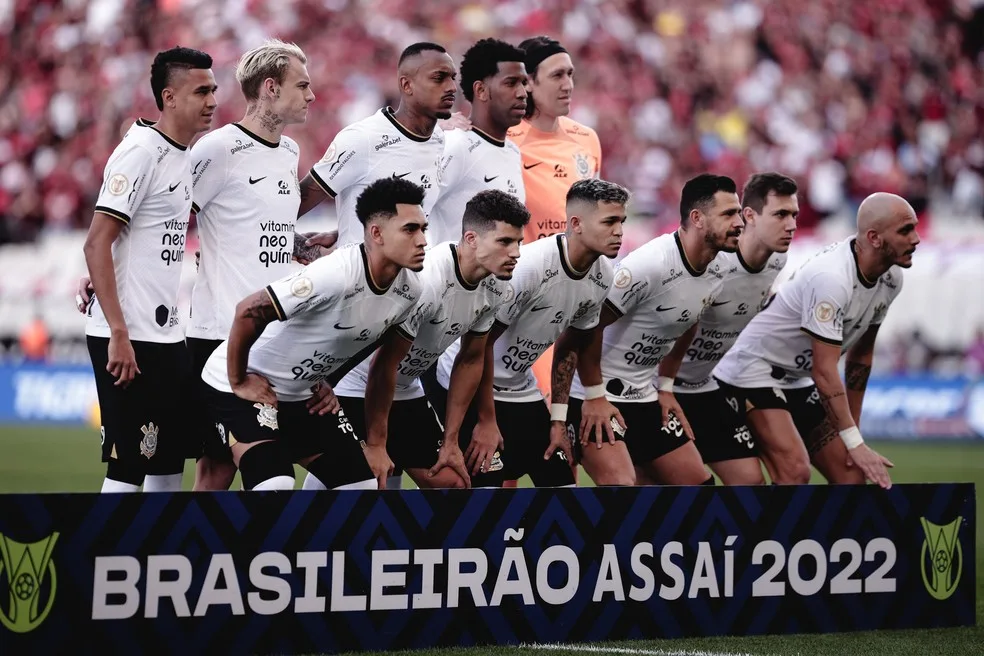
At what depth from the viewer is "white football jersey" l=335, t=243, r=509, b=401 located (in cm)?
627

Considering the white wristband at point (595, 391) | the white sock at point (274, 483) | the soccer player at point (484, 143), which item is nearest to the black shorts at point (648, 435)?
the white wristband at point (595, 391)

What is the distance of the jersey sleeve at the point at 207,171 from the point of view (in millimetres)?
6359

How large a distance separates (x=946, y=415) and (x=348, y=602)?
12783mm

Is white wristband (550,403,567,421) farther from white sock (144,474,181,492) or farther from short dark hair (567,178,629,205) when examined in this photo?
white sock (144,474,181,492)

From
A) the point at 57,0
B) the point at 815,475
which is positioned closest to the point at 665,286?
the point at 815,475

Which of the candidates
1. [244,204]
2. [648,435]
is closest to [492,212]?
[244,204]

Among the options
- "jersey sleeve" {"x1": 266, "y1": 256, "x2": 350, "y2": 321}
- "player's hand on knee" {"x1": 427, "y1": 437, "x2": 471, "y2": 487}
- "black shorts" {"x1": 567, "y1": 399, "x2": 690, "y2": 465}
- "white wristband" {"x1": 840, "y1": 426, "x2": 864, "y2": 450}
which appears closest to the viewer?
"jersey sleeve" {"x1": 266, "y1": 256, "x2": 350, "y2": 321}

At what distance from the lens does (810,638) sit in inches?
243

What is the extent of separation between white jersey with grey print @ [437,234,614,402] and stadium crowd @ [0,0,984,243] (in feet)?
35.5

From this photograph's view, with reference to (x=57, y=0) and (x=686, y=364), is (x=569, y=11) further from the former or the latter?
(x=686, y=364)

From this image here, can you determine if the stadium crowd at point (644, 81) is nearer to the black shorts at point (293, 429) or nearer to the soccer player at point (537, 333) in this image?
the soccer player at point (537, 333)

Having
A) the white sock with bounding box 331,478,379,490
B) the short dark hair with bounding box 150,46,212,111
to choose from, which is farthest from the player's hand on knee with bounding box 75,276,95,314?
the white sock with bounding box 331,478,379,490

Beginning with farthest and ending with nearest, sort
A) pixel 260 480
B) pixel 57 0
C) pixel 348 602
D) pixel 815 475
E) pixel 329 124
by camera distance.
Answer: pixel 57 0 → pixel 329 124 → pixel 815 475 → pixel 260 480 → pixel 348 602

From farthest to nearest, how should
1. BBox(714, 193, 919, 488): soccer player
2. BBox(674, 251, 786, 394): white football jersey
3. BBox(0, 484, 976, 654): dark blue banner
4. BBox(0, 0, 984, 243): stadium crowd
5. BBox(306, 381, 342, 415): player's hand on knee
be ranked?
1. BBox(0, 0, 984, 243): stadium crowd
2. BBox(674, 251, 786, 394): white football jersey
3. BBox(714, 193, 919, 488): soccer player
4. BBox(306, 381, 342, 415): player's hand on knee
5. BBox(0, 484, 976, 654): dark blue banner
